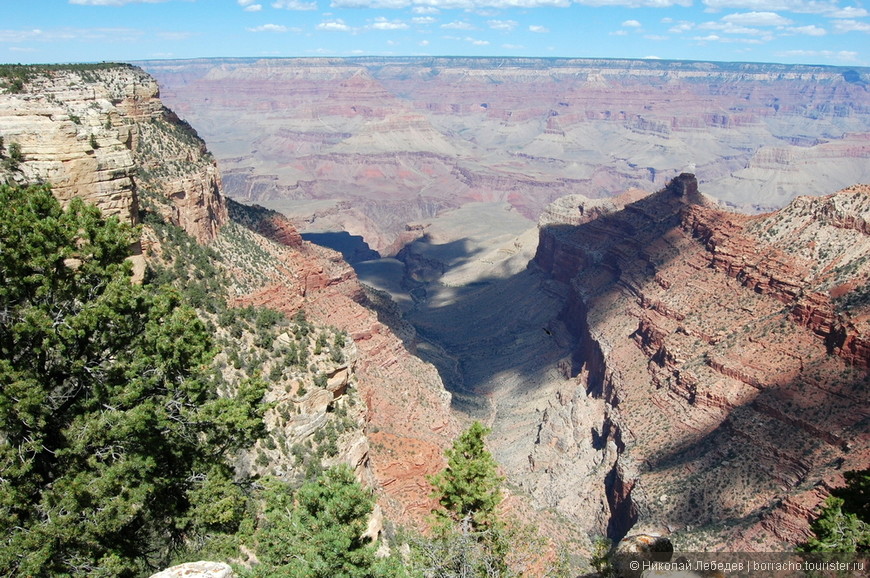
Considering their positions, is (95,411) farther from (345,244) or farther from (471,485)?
(345,244)

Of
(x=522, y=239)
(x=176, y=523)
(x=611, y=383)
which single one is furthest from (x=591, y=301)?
(x=176, y=523)

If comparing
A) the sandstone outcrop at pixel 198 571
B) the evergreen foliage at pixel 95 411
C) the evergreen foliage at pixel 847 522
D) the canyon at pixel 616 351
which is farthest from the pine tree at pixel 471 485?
the evergreen foliage at pixel 847 522

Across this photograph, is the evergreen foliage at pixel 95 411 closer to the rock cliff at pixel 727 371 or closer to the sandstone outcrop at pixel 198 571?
the sandstone outcrop at pixel 198 571

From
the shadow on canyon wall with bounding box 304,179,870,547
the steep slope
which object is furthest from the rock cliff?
the steep slope

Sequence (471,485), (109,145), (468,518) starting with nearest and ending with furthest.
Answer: (468,518) → (471,485) → (109,145)

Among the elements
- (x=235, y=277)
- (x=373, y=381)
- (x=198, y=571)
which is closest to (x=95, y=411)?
(x=198, y=571)

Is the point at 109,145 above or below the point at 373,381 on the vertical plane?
above

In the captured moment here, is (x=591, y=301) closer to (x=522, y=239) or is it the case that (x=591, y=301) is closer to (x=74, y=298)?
(x=522, y=239)
